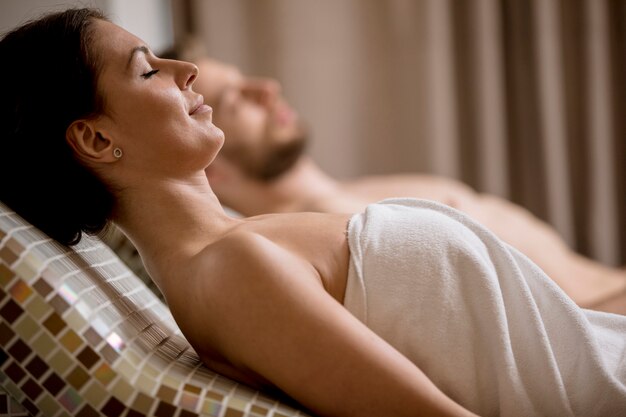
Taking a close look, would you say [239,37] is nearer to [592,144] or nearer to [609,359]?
[592,144]

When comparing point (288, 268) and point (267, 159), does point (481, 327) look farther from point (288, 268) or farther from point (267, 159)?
point (267, 159)

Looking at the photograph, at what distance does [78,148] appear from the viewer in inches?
40.4

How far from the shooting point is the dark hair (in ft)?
3.27

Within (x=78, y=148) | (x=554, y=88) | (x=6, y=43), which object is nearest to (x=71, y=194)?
(x=78, y=148)

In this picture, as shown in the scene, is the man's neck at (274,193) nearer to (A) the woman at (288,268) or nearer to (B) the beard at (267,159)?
(B) the beard at (267,159)

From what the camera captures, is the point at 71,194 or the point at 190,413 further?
the point at 71,194

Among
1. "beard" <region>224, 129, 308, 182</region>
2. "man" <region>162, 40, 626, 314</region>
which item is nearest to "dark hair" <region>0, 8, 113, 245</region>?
"man" <region>162, 40, 626, 314</region>

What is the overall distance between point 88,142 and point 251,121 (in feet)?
Result: 4.60

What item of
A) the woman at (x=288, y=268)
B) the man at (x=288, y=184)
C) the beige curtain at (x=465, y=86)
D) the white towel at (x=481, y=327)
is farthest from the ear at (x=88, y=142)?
the beige curtain at (x=465, y=86)

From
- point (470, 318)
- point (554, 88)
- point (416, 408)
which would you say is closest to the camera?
point (416, 408)

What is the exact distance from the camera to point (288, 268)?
89 cm

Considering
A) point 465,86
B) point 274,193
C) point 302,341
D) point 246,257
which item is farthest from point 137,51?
point 465,86

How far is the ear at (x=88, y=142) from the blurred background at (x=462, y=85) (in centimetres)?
181

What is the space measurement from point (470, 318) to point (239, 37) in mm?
2232
